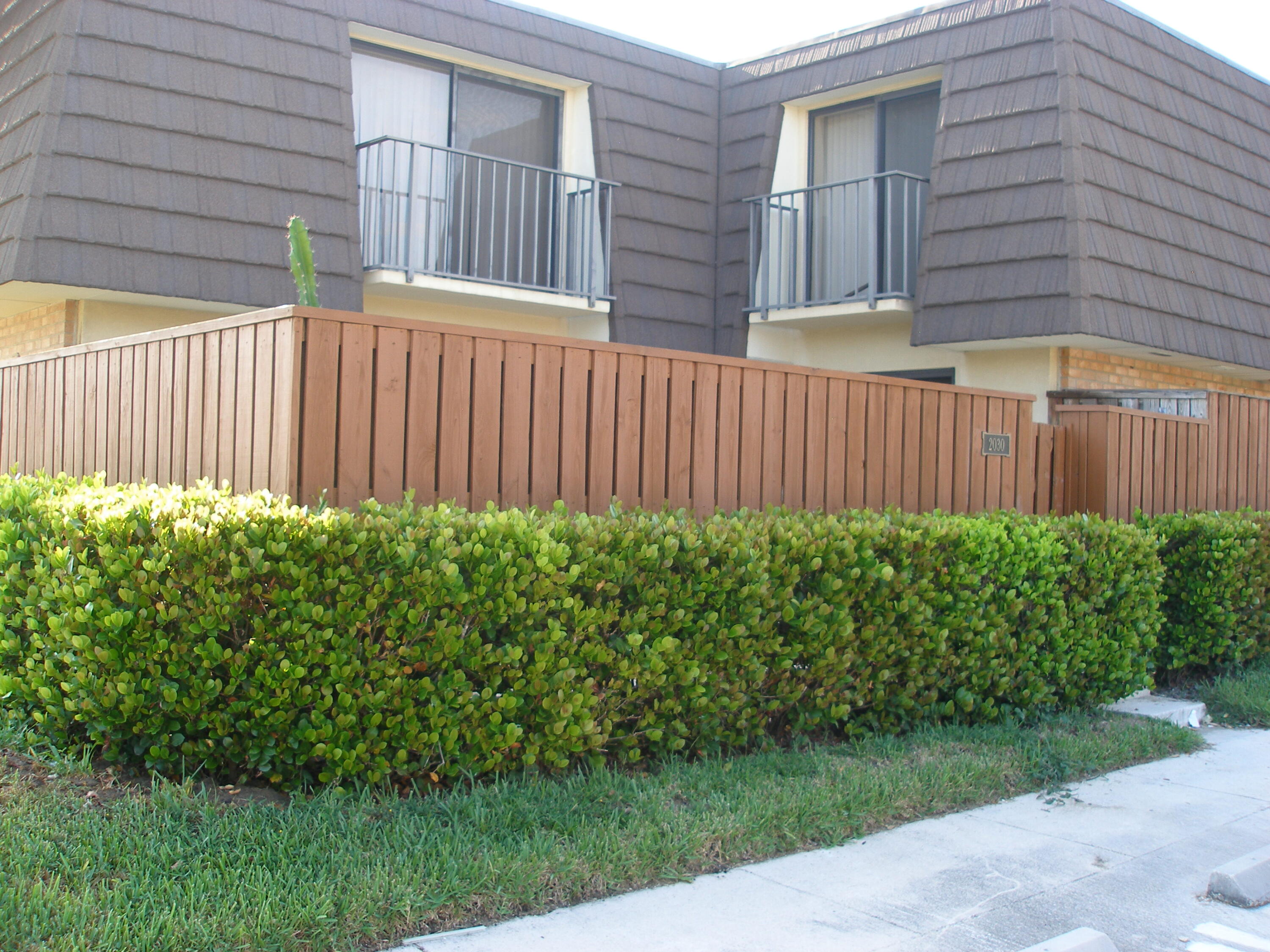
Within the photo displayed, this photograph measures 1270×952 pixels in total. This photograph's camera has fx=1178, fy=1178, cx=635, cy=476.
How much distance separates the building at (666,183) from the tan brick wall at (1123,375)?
0.13 feet

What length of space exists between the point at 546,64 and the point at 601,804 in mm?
9190

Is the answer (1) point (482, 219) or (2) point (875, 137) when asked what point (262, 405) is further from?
(2) point (875, 137)

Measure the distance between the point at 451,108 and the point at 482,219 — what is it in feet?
3.81

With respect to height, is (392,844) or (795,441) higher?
(795,441)

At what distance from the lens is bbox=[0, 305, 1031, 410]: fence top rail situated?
17.3ft

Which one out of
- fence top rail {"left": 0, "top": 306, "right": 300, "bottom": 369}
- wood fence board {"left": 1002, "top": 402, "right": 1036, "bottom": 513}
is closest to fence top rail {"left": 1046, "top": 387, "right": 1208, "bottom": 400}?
wood fence board {"left": 1002, "top": 402, "right": 1036, "bottom": 513}

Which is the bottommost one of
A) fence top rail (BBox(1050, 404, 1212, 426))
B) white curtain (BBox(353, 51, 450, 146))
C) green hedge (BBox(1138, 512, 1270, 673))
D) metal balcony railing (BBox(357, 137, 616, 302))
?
green hedge (BBox(1138, 512, 1270, 673))

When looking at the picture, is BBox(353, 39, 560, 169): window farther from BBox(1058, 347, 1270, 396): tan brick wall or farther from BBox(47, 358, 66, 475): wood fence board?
BBox(1058, 347, 1270, 396): tan brick wall

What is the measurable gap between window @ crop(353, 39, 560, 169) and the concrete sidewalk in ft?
28.2

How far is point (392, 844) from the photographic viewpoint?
13.4 ft

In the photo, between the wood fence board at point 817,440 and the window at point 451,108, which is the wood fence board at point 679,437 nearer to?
the wood fence board at point 817,440

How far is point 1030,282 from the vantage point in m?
10.8

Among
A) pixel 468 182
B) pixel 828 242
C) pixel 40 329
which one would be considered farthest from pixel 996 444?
pixel 40 329

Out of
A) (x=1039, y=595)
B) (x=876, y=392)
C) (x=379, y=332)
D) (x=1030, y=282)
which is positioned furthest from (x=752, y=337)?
Result: (x=379, y=332)
